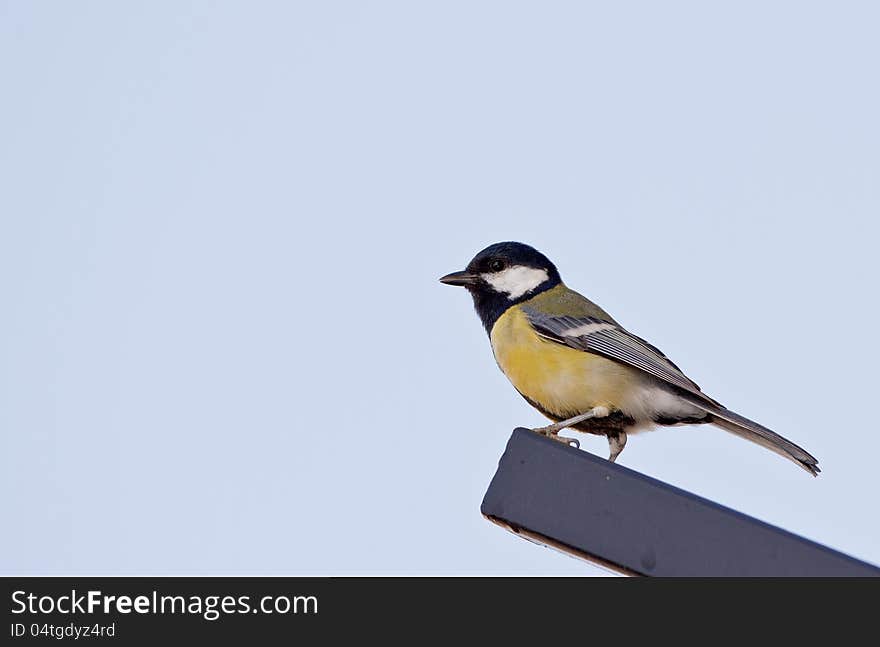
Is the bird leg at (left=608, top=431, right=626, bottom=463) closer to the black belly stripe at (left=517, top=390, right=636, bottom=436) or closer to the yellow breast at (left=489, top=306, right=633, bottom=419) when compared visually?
the black belly stripe at (left=517, top=390, right=636, bottom=436)

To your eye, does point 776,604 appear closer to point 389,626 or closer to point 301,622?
point 389,626

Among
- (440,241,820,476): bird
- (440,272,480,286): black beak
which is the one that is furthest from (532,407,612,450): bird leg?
(440,272,480,286): black beak

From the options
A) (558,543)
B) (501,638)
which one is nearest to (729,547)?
(558,543)

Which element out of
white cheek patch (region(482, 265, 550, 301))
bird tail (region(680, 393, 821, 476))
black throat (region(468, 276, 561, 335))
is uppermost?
white cheek patch (region(482, 265, 550, 301))

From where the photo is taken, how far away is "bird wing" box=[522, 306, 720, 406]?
5777 millimetres

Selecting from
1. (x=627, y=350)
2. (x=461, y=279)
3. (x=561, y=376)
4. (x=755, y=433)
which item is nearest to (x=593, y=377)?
(x=561, y=376)

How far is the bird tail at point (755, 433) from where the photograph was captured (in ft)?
16.3

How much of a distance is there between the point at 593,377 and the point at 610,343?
0.31 metres

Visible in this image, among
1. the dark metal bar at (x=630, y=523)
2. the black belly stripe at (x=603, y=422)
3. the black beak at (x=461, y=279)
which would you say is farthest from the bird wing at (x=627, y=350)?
the dark metal bar at (x=630, y=523)

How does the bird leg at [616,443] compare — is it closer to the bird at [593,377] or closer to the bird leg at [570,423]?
the bird at [593,377]

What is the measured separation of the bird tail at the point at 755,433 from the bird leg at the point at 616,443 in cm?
38

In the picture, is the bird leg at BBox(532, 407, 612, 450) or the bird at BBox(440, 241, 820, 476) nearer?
the bird leg at BBox(532, 407, 612, 450)

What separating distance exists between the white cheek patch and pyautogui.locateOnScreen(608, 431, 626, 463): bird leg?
3.36 ft

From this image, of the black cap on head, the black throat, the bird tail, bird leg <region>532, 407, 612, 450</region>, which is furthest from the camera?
the black cap on head
